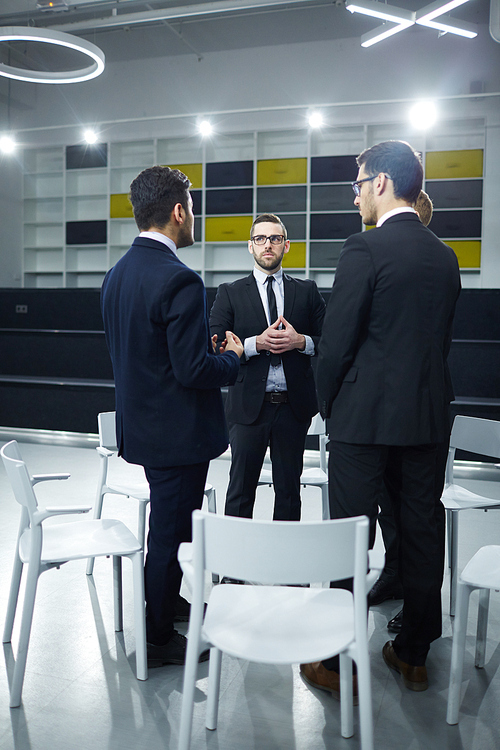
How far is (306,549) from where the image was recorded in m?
1.25

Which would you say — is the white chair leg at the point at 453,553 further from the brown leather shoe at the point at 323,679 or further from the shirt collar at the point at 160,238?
the shirt collar at the point at 160,238

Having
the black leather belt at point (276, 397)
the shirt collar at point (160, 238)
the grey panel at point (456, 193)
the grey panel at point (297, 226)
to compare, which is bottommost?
the black leather belt at point (276, 397)

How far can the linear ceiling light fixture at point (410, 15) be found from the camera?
501 cm

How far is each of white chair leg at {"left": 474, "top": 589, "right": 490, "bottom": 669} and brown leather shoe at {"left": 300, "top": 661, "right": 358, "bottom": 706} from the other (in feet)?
1.57

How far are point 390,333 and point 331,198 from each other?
6291 mm

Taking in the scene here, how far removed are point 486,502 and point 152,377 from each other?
147 centimetres

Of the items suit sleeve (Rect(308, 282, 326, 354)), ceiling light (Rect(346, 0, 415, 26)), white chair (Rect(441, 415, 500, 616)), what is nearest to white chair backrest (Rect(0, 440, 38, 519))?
suit sleeve (Rect(308, 282, 326, 354))

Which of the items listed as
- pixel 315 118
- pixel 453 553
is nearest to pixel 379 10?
pixel 315 118

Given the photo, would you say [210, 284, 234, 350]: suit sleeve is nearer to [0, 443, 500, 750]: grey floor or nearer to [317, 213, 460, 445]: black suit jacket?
[317, 213, 460, 445]: black suit jacket

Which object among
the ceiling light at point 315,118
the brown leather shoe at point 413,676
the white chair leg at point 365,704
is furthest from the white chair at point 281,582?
the ceiling light at point 315,118

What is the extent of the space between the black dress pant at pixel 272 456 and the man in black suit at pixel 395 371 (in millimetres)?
620

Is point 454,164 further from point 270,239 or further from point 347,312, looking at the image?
point 347,312

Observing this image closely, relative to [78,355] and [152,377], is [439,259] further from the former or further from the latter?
[78,355]

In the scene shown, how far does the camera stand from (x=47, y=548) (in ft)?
6.17
